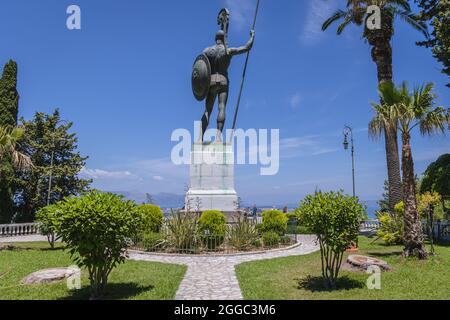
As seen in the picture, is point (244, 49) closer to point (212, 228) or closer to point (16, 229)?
point (212, 228)

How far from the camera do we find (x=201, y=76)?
17062mm

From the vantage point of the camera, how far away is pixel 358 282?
8086 mm

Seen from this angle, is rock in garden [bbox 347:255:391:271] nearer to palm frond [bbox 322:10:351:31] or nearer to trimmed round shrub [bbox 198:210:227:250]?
trimmed round shrub [bbox 198:210:227:250]

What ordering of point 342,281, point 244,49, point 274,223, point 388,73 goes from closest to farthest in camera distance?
point 342,281, point 274,223, point 244,49, point 388,73

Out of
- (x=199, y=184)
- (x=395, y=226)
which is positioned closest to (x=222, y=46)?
(x=199, y=184)

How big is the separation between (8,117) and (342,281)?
24633 millimetres

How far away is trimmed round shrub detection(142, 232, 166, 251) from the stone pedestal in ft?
9.63

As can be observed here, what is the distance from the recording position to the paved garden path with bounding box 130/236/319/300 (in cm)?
715

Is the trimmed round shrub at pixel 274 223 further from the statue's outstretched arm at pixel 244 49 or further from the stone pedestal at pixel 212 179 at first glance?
the statue's outstretched arm at pixel 244 49

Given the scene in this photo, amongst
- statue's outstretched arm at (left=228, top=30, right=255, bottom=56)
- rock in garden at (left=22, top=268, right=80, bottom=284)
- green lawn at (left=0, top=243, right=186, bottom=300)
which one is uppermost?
statue's outstretched arm at (left=228, top=30, right=255, bottom=56)

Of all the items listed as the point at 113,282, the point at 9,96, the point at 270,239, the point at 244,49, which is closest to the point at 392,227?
the point at 270,239

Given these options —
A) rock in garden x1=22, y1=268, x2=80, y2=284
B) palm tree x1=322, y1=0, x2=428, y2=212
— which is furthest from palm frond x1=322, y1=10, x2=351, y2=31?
rock in garden x1=22, y1=268, x2=80, y2=284
